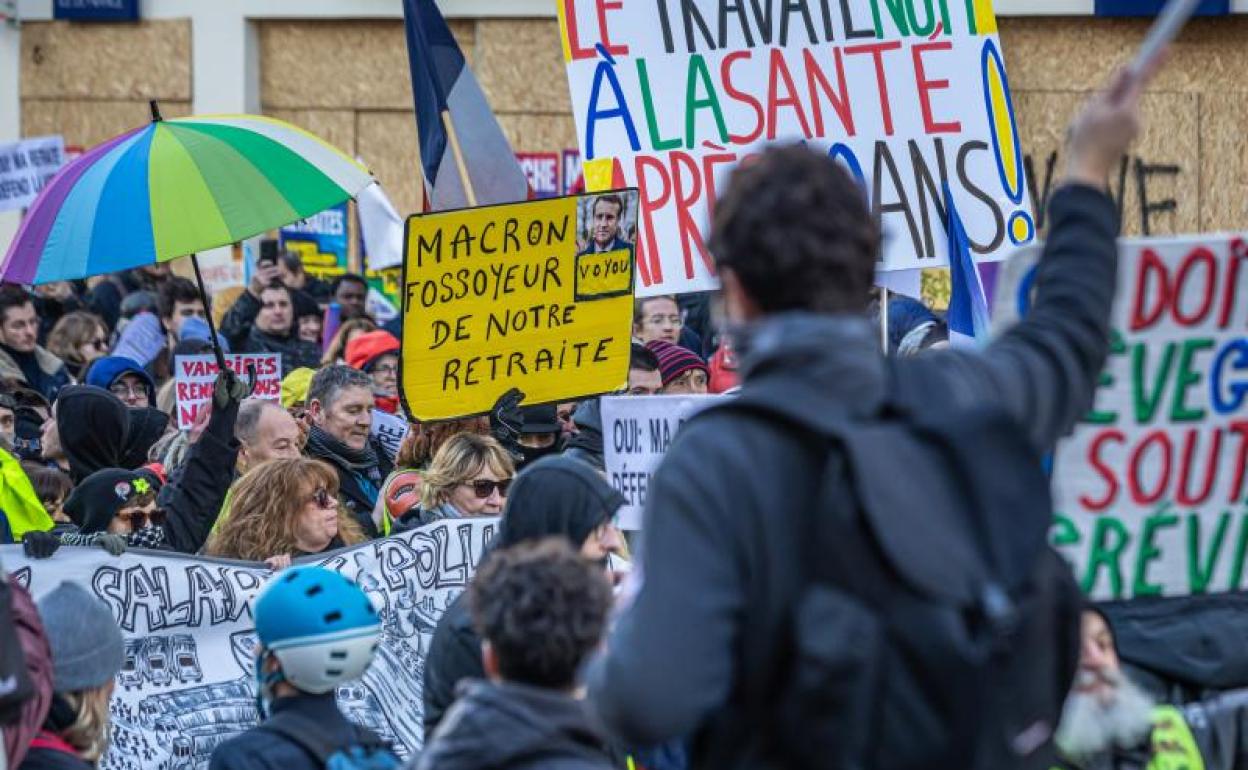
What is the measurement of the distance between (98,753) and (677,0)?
4.17m

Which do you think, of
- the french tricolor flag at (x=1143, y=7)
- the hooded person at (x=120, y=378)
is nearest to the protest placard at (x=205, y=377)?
the hooded person at (x=120, y=378)

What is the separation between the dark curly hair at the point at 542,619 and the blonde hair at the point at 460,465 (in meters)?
3.17

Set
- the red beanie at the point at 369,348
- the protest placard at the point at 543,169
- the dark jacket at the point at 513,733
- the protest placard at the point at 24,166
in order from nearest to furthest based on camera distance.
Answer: the dark jacket at the point at 513,733
the red beanie at the point at 369,348
the protest placard at the point at 24,166
the protest placard at the point at 543,169

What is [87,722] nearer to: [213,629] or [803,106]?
[213,629]

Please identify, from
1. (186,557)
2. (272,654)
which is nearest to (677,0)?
(186,557)

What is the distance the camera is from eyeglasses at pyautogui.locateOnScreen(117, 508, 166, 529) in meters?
6.49

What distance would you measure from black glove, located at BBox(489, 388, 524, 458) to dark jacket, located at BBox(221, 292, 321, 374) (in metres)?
5.19

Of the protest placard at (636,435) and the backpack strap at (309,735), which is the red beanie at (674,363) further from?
the backpack strap at (309,735)

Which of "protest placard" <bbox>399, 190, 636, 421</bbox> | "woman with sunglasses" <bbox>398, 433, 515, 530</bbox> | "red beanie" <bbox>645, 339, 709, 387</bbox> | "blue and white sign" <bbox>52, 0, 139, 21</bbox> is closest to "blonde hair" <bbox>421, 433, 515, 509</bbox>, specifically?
"woman with sunglasses" <bbox>398, 433, 515, 530</bbox>

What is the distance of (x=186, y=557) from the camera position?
589 centimetres

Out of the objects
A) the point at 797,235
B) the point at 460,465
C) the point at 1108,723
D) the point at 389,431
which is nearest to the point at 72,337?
the point at 389,431

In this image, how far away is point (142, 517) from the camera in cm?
657

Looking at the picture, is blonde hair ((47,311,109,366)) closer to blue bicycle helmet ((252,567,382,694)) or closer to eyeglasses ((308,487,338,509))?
eyeglasses ((308,487,338,509))

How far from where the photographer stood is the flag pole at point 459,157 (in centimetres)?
802
